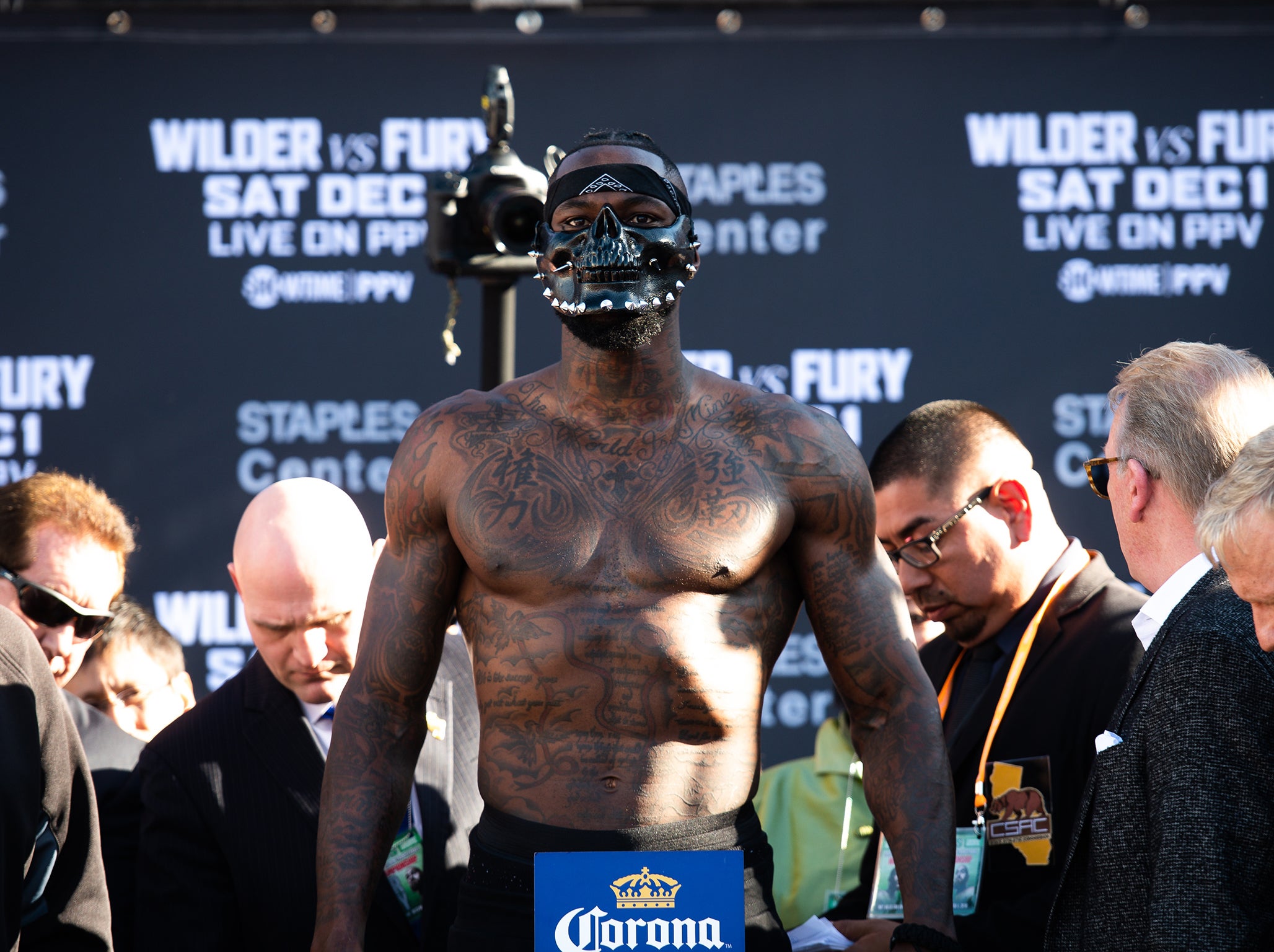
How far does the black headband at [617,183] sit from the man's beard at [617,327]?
18cm

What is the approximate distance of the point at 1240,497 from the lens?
Result: 65.0 inches

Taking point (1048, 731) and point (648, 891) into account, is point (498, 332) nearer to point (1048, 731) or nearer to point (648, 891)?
point (1048, 731)

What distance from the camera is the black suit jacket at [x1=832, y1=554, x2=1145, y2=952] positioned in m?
2.48

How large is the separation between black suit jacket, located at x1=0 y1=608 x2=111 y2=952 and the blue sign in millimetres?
1025

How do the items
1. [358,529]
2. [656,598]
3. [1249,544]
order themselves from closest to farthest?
[1249,544] < [656,598] < [358,529]

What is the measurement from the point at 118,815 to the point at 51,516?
2.24 feet

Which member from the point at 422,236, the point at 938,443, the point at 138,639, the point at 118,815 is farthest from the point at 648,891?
the point at 422,236

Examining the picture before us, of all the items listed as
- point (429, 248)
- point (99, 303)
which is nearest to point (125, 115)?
point (99, 303)

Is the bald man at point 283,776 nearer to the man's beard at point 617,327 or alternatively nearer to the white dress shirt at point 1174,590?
the man's beard at point 617,327

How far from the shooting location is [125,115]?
14.5 feet

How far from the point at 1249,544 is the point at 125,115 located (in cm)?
383

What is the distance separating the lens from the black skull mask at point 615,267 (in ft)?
7.02

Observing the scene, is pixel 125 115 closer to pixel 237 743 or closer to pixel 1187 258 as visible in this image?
pixel 237 743

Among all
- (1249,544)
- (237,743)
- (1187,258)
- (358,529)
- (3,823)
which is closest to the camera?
(1249,544)
